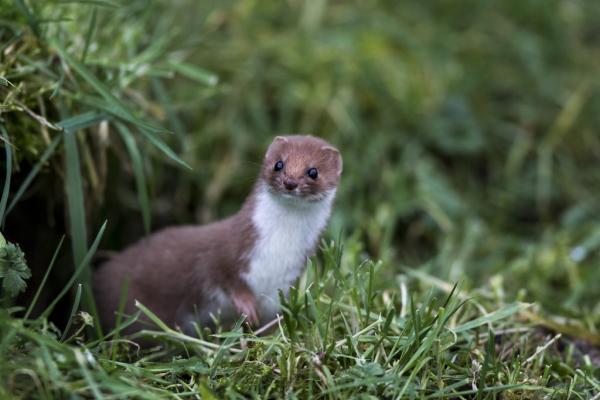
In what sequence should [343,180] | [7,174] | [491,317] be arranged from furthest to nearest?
[343,180] → [491,317] → [7,174]

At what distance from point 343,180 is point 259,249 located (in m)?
2.41

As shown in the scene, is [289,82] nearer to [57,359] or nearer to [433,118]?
[433,118]

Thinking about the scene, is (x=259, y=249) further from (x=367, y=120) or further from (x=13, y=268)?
(x=367, y=120)

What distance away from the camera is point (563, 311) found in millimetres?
4555

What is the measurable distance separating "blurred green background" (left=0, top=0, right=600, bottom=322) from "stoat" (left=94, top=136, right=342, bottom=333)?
48 cm

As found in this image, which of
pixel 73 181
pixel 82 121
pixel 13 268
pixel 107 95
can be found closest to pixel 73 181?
pixel 73 181

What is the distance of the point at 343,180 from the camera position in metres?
6.34

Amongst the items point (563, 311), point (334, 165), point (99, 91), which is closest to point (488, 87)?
point (563, 311)

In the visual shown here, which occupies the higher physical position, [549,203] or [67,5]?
[67,5]

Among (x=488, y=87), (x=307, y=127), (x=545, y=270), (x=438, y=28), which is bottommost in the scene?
(x=545, y=270)

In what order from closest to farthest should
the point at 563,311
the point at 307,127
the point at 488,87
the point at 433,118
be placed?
the point at 563,311
the point at 307,127
the point at 433,118
the point at 488,87

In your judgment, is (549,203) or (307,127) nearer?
(307,127)

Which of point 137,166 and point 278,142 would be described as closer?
point 278,142

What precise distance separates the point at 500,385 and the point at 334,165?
1353 millimetres
